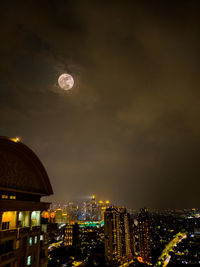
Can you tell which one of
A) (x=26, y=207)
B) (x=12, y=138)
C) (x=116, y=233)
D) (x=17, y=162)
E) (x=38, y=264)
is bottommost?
(x=116, y=233)

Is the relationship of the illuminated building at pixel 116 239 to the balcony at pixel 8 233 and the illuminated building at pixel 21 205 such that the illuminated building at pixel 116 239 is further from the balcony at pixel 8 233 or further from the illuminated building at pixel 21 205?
the balcony at pixel 8 233

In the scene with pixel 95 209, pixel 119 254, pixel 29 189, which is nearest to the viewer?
pixel 29 189

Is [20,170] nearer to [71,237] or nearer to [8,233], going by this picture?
[8,233]

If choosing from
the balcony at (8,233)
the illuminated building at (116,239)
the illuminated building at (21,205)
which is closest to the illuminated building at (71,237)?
the illuminated building at (116,239)

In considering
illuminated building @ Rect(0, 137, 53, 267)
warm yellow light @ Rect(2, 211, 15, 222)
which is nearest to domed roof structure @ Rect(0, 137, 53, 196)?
illuminated building @ Rect(0, 137, 53, 267)

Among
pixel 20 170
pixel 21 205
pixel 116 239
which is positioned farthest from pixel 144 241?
pixel 20 170

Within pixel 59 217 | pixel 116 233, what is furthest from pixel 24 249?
pixel 59 217

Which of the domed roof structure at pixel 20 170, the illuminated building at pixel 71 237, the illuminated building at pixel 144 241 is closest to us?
the domed roof structure at pixel 20 170

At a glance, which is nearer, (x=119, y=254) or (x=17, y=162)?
(x=17, y=162)

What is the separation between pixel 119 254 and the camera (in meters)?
44.7

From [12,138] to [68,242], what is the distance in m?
58.5

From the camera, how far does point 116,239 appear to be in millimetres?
45969

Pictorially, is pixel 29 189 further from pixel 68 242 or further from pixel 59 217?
pixel 59 217

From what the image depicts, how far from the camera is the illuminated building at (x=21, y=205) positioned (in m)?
9.77
